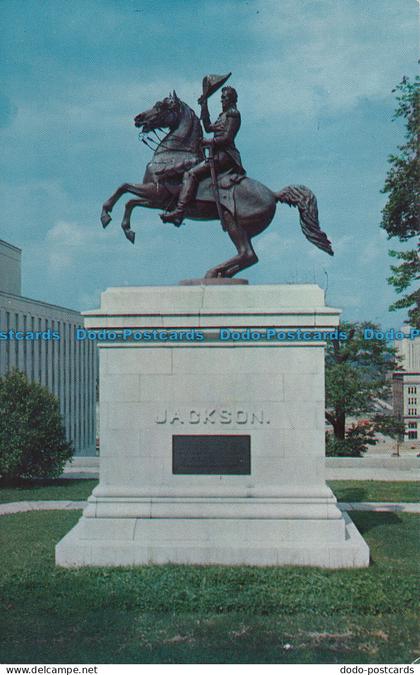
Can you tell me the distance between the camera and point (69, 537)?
9602mm

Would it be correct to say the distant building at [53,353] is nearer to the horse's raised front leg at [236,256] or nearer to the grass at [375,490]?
the grass at [375,490]

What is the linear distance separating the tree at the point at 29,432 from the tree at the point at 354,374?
39.8ft

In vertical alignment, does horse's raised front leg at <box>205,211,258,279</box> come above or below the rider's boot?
below

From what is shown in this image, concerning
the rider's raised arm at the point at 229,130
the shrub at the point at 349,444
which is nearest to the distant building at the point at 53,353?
the shrub at the point at 349,444

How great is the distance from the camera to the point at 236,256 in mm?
10875

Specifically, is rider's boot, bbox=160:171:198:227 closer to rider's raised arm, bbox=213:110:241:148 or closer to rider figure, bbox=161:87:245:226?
rider figure, bbox=161:87:245:226

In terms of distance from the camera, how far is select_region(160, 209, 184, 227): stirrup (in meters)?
10.8

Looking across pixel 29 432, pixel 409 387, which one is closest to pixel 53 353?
pixel 29 432

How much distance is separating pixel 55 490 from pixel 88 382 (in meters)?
40.4

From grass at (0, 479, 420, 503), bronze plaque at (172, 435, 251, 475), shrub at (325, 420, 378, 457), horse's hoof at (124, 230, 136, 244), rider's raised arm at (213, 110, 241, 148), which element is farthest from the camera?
shrub at (325, 420, 378, 457)

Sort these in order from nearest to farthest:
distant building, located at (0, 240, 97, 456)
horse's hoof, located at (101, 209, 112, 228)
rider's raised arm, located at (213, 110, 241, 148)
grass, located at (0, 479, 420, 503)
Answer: rider's raised arm, located at (213, 110, 241, 148), horse's hoof, located at (101, 209, 112, 228), grass, located at (0, 479, 420, 503), distant building, located at (0, 240, 97, 456)

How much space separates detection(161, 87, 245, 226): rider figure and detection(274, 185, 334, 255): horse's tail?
0.93 m

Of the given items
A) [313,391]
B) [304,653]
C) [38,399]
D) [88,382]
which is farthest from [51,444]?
[88,382]

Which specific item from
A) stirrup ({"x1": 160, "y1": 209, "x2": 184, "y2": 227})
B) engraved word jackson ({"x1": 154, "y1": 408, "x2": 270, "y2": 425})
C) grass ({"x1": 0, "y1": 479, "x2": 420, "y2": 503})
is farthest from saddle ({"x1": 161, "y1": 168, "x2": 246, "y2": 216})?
grass ({"x1": 0, "y1": 479, "x2": 420, "y2": 503})
